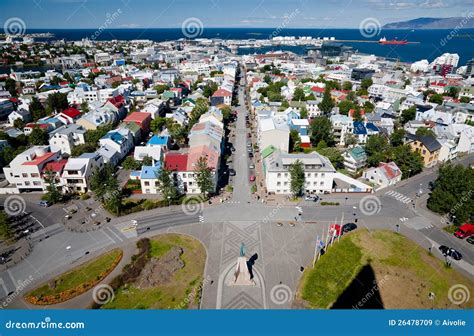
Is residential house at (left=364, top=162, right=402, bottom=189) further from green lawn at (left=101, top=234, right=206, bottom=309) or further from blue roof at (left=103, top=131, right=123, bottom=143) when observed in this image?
blue roof at (left=103, top=131, right=123, bottom=143)

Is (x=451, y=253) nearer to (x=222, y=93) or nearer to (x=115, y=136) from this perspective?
(x=115, y=136)

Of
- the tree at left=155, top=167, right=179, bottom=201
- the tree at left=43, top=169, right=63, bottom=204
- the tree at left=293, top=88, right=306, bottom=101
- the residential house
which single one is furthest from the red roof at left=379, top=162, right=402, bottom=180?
the tree at left=43, top=169, right=63, bottom=204

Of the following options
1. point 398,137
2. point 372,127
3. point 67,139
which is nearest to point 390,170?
point 398,137

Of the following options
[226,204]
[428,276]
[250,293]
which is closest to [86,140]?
[226,204]

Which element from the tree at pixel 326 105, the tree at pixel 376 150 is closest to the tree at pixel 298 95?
the tree at pixel 326 105

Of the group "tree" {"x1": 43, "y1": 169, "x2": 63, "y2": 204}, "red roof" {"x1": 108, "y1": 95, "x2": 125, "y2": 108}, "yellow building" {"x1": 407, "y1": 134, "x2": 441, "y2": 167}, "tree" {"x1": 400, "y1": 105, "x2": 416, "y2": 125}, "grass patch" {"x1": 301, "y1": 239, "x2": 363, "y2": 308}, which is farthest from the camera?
"red roof" {"x1": 108, "y1": 95, "x2": 125, "y2": 108}

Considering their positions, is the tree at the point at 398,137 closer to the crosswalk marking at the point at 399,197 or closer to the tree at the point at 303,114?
the crosswalk marking at the point at 399,197
